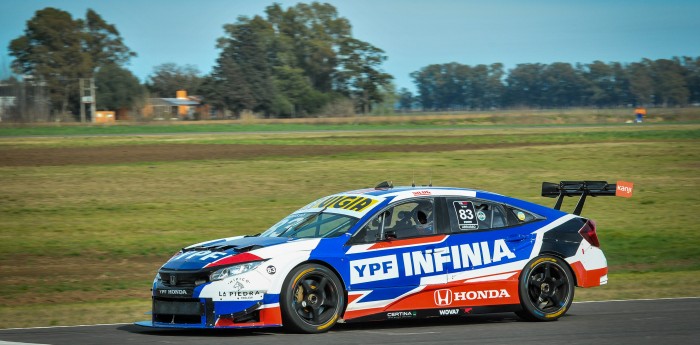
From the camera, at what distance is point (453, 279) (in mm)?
10391

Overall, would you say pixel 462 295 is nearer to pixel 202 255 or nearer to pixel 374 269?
pixel 374 269

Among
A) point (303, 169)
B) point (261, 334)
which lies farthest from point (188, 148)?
point (261, 334)

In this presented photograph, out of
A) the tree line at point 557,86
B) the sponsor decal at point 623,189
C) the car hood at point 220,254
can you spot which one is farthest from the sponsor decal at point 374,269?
the tree line at point 557,86

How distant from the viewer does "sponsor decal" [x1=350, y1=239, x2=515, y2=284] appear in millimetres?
9961

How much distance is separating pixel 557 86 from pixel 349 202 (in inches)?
7143

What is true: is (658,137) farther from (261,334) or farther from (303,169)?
(261,334)

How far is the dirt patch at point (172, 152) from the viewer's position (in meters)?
36.4

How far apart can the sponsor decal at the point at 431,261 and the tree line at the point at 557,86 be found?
14680 cm

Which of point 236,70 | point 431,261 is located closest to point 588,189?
point 431,261

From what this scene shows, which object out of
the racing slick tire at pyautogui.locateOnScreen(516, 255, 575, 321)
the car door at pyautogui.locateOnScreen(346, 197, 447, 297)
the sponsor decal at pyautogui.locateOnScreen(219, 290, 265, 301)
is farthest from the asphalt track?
the car door at pyautogui.locateOnScreen(346, 197, 447, 297)

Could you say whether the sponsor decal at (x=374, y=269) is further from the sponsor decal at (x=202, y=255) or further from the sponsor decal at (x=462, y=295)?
the sponsor decal at (x=202, y=255)

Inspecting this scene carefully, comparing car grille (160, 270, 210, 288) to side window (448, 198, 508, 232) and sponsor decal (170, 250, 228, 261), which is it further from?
side window (448, 198, 508, 232)

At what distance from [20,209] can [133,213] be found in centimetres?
295

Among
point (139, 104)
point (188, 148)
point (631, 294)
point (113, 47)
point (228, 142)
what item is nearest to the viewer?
point (631, 294)
